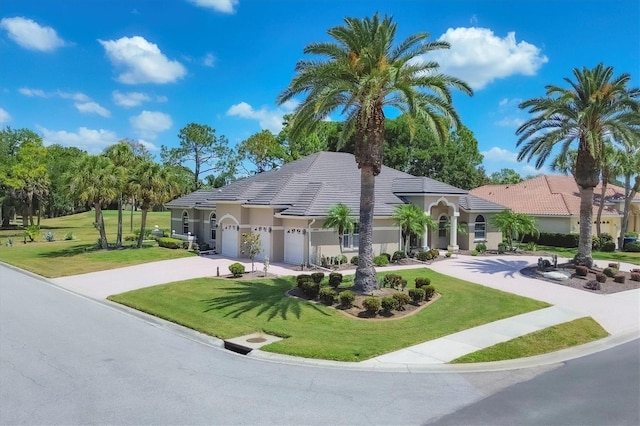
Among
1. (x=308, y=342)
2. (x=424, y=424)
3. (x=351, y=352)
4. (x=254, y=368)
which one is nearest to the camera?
(x=424, y=424)

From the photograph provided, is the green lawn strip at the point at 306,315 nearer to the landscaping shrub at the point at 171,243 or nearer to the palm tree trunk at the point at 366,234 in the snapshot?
the palm tree trunk at the point at 366,234

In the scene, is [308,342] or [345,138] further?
[345,138]

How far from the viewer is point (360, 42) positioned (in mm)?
16625

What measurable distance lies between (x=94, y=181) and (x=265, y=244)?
1404 cm

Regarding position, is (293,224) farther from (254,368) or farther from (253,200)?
(254,368)

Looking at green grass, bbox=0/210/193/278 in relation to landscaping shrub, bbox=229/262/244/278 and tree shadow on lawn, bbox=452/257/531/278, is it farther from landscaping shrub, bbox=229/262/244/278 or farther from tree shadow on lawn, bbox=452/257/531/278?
tree shadow on lawn, bbox=452/257/531/278

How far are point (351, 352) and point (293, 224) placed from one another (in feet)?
53.0

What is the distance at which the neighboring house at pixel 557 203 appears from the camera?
40875mm

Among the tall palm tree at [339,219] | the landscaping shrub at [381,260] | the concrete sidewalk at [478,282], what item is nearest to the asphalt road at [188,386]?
the concrete sidewalk at [478,282]

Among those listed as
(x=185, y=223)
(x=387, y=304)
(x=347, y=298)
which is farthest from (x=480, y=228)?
(x=185, y=223)

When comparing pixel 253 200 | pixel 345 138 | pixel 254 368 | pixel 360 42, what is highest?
pixel 360 42

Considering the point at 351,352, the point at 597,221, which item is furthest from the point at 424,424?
the point at 597,221

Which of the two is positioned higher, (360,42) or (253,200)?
(360,42)

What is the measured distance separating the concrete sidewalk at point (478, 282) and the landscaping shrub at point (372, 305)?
106 inches
